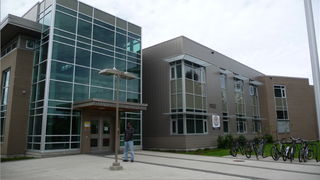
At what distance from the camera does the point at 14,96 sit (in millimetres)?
16031

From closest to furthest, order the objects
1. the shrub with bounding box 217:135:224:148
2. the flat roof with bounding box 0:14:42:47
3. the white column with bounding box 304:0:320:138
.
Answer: the white column with bounding box 304:0:320:138, the flat roof with bounding box 0:14:42:47, the shrub with bounding box 217:135:224:148

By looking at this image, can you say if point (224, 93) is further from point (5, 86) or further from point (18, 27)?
point (5, 86)

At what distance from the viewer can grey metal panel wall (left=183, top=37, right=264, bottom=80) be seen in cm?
2114

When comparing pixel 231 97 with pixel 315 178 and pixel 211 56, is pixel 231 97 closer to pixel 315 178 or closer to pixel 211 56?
pixel 211 56

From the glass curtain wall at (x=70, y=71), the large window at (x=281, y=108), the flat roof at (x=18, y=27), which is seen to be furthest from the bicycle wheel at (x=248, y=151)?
the large window at (x=281, y=108)

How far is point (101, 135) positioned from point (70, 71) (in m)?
4.98

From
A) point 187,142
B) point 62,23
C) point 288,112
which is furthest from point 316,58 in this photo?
point 288,112

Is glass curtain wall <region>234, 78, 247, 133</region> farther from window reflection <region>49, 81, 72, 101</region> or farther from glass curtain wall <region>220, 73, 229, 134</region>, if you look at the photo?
window reflection <region>49, 81, 72, 101</region>

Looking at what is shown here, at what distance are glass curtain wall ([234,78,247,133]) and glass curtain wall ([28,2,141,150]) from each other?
12.7 meters

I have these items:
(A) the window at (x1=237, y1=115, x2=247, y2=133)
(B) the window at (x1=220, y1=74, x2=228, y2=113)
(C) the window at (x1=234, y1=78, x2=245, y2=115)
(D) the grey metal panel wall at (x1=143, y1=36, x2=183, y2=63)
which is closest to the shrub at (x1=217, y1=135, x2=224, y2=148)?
(B) the window at (x1=220, y1=74, x2=228, y2=113)

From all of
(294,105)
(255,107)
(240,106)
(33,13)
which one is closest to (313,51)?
(33,13)

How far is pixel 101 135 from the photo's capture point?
56.6 feet

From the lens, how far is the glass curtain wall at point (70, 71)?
15242 millimetres

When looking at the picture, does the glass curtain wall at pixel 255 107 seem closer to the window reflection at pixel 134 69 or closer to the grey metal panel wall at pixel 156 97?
the grey metal panel wall at pixel 156 97
